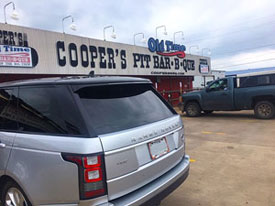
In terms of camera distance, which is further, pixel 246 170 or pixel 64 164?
pixel 246 170

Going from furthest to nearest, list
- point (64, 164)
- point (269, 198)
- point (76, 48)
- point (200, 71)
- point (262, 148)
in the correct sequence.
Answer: point (200, 71) → point (76, 48) → point (262, 148) → point (269, 198) → point (64, 164)

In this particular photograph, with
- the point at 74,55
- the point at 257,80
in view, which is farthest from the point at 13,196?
the point at 257,80

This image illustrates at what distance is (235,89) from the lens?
34.0ft

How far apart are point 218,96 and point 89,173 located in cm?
989

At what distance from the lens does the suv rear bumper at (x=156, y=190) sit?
7.06 ft

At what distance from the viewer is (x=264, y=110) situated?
9750mm

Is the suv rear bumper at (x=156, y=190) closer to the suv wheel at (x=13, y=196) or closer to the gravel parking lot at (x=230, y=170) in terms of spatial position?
the gravel parking lot at (x=230, y=170)

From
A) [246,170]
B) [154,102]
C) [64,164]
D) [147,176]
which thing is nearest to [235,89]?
→ [246,170]

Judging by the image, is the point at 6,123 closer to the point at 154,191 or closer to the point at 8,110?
the point at 8,110

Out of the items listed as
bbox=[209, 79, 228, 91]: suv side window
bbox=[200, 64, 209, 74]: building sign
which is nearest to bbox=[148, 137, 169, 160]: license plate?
bbox=[209, 79, 228, 91]: suv side window

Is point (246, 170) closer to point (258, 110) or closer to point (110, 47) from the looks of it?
point (258, 110)

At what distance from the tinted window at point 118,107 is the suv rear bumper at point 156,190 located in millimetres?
655

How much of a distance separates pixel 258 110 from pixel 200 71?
1149 cm

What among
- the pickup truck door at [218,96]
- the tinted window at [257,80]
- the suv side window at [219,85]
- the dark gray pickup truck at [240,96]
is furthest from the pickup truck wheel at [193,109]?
the tinted window at [257,80]
